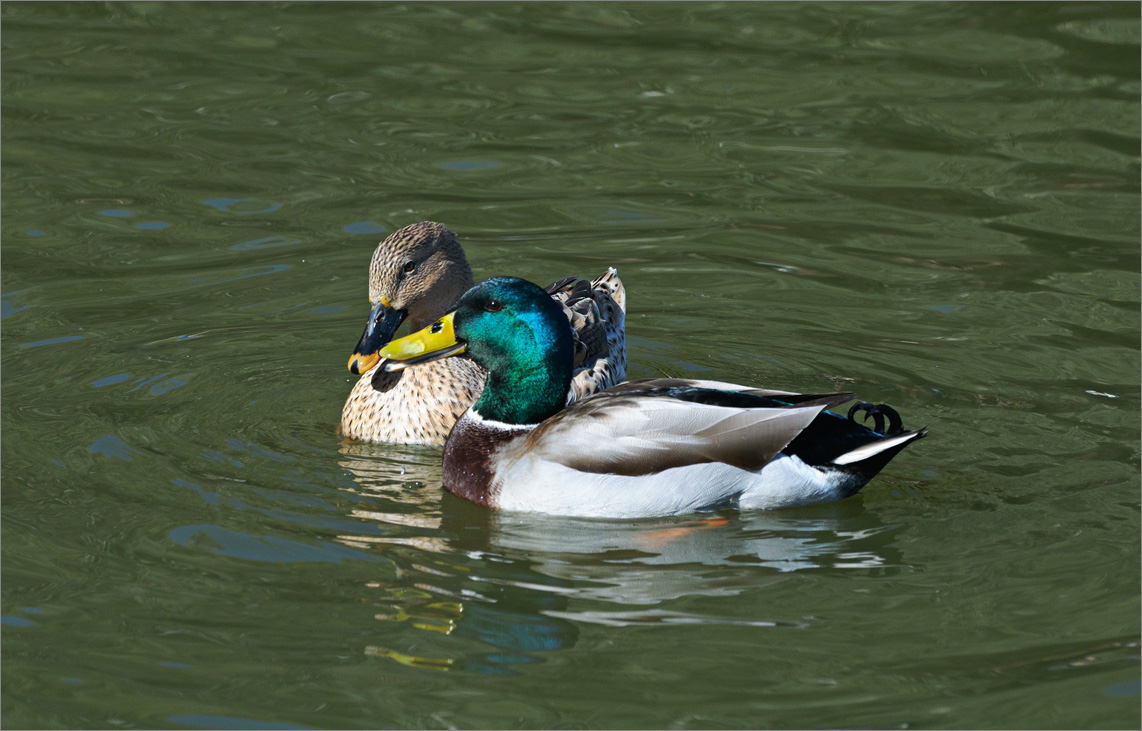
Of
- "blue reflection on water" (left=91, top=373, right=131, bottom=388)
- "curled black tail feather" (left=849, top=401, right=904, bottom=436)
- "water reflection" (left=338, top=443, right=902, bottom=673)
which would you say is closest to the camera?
"water reflection" (left=338, top=443, right=902, bottom=673)

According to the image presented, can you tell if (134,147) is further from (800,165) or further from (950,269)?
(950,269)

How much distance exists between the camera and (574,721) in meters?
6.07

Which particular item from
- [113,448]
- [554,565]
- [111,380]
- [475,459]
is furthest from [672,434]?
[111,380]

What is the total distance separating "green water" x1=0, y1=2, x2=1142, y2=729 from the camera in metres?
Answer: 6.42

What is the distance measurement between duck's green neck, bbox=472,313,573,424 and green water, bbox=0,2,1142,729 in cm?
63

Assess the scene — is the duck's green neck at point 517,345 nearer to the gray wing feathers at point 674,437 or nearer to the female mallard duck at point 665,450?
the female mallard duck at point 665,450

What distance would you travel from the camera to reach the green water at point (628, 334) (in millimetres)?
6418

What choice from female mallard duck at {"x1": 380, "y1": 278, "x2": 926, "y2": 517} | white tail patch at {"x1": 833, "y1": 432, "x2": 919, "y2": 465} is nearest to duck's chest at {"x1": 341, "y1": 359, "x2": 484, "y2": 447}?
female mallard duck at {"x1": 380, "y1": 278, "x2": 926, "y2": 517}

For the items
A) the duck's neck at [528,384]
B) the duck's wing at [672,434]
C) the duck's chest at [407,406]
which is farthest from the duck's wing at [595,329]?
the duck's wing at [672,434]

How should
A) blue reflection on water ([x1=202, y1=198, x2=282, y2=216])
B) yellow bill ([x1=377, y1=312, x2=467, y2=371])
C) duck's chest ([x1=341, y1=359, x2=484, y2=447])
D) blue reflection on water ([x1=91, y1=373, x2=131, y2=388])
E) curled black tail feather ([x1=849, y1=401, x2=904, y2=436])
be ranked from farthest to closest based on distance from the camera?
1. blue reflection on water ([x1=202, y1=198, x2=282, y2=216])
2. blue reflection on water ([x1=91, y1=373, x2=131, y2=388])
3. duck's chest ([x1=341, y1=359, x2=484, y2=447])
4. yellow bill ([x1=377, y1=312, x2=467, y2=371])
5. curled black tail feather ([x1=849, y1=401, x2=904, y2=436])

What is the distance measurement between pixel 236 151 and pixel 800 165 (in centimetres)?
493

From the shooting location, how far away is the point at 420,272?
9.48m

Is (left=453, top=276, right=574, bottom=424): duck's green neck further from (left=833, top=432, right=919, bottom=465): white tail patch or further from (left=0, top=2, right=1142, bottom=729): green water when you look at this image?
(left=833, top=432, right=919, bottom=465): white tail patch

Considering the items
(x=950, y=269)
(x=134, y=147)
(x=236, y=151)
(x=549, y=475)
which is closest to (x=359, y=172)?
(x=236, y=151)
